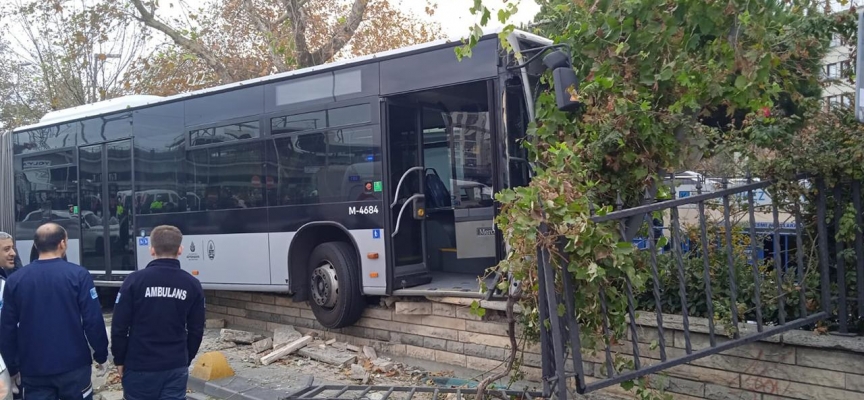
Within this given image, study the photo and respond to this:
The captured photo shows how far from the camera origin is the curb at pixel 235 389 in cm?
691

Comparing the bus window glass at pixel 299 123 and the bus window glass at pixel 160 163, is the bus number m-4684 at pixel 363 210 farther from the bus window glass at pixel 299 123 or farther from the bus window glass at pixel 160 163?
the bus window glass at pixel 160 163

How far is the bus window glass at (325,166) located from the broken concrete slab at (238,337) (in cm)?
184

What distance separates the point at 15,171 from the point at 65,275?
9.88m

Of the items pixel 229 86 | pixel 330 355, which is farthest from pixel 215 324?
pixel 229 86

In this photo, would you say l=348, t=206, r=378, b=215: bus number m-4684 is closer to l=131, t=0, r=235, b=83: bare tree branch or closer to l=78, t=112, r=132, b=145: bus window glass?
l=78, t=112, r=132, b=145: bus window glass

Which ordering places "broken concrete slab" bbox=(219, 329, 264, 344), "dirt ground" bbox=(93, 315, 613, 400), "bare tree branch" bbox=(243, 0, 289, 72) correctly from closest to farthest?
"dirt ground" bbox=(93, 315, 613, 400)
"broken concrete slab" bbox=(219, 329, 264, 344)
"bare tree branch" bbox=(243, 0, 289, 72)

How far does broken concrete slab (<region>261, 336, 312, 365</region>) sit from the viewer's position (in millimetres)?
8094

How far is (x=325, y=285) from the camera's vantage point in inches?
320

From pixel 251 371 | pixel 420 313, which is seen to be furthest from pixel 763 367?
pixel 251 371

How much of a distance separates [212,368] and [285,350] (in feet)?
3.26

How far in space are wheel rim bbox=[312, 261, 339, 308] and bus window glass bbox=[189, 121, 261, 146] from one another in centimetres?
196

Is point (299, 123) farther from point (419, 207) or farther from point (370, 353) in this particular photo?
point (370, 353)

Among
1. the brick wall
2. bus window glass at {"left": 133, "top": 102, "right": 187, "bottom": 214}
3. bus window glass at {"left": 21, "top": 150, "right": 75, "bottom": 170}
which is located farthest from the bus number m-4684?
bus window glass at {"left": 21, "top": 150, "right": 75, "bottom": 170}

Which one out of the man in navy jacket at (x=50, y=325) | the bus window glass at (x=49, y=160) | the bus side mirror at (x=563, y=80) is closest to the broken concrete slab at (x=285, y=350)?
the man in navy jacket at (x=50, y=325)
